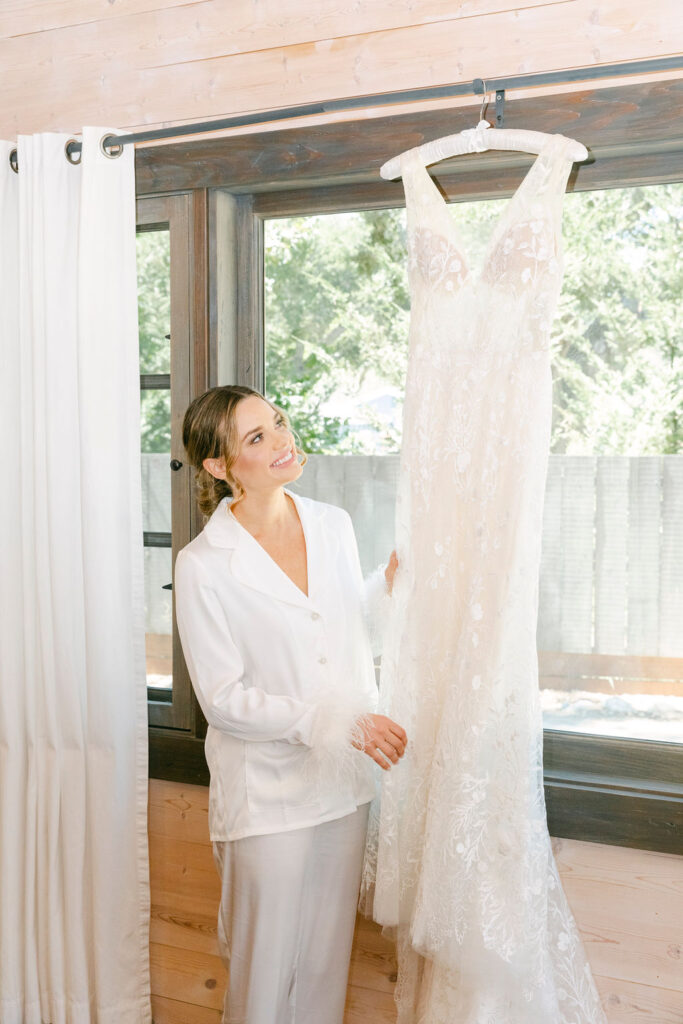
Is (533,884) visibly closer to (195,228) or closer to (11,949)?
(11,949)

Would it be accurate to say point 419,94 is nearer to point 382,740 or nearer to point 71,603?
point 382,740

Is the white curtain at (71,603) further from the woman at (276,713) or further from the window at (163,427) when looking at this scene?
the woman at (276,713)

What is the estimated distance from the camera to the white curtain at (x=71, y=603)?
2055mm

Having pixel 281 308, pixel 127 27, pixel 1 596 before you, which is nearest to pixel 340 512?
pixel 281 308

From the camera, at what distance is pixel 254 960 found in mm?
1694

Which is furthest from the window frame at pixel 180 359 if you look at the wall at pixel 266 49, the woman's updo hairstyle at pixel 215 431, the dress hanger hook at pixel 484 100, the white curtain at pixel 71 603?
the dress hanger hook at pixel 484 100

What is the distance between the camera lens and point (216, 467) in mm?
1789

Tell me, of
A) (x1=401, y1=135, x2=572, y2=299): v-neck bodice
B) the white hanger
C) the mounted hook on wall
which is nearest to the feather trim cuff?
(x1=401, y1=135, x2=572, y2=299): v-neck bodice

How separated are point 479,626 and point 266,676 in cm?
45

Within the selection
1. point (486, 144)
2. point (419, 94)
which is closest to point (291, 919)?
point (486, 144)

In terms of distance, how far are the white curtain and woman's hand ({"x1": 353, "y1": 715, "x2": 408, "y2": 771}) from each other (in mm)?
729

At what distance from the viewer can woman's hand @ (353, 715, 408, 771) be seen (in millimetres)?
1615

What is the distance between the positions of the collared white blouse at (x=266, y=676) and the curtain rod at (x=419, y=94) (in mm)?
856

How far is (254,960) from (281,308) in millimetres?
1444
